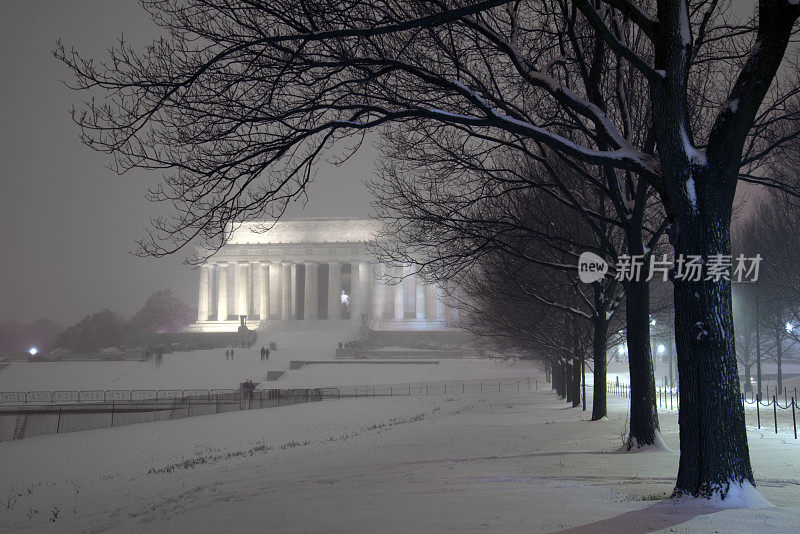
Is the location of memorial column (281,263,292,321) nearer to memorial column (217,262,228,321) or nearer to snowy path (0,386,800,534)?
memorial column (217,262,228,321)

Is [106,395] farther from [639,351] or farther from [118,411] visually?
[639,351]

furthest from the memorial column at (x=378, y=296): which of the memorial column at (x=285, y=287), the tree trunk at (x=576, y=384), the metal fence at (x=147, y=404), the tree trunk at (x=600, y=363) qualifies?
the tree trunk at (x=600, y=363)

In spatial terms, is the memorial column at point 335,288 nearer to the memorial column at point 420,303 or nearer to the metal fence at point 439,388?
the memorial column at point 420,303

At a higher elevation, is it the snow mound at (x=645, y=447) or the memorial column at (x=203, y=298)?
the memorial column at (x=203, y=298)

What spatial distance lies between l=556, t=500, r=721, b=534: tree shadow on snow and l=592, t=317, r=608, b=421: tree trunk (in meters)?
12.9

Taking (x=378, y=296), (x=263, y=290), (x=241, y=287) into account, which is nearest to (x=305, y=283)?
(x=263, y=290)

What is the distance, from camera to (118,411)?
30562 millimetres

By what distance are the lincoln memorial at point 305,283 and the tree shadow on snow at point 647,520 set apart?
3800 inches

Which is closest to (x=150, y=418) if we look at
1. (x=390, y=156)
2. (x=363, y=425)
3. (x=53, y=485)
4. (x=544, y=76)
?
(x=363, y=425)

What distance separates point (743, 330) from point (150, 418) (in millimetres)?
35154

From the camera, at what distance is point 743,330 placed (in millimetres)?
46688

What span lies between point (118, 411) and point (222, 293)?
81859 millimetres

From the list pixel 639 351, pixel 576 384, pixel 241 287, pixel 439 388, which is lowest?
pixel 439 388

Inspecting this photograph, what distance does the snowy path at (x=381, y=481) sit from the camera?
759 cm
